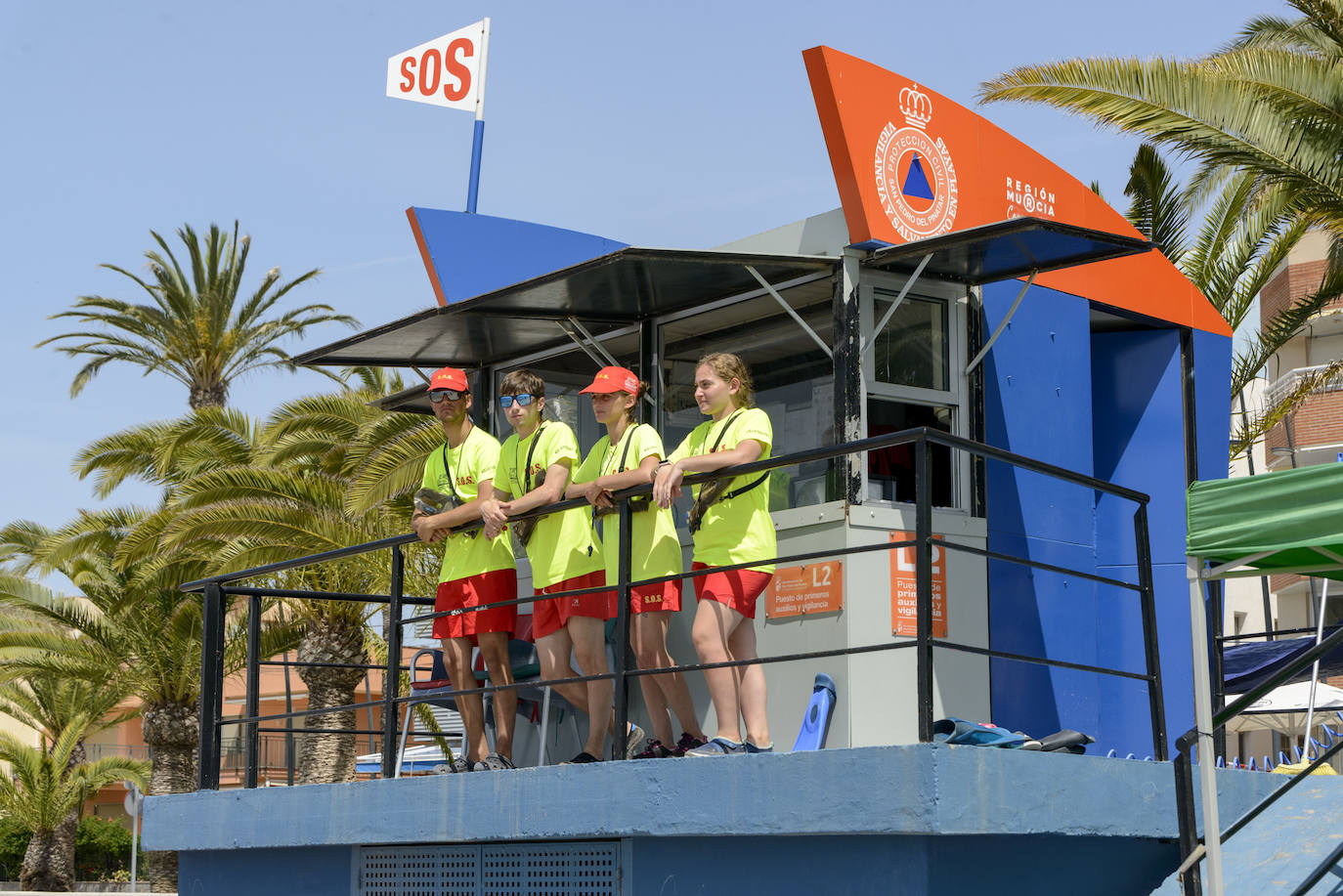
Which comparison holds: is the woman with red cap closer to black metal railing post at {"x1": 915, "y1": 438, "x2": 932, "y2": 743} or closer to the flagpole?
black metal railing post at {"x1": 915, "y1": 438, "x2": 932, "y2": 743}

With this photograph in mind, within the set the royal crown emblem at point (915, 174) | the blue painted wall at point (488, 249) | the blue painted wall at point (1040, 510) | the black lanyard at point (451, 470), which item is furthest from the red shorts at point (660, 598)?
the blue painted wall at point (488, 249)

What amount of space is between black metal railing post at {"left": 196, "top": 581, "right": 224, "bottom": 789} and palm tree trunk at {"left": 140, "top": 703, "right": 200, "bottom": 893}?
55.6 feet

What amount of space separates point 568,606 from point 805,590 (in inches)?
55.7

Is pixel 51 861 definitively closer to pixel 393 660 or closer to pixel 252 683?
pixel 252 683

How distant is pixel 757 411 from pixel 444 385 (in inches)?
70.7

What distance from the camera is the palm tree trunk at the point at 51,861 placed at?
106ft

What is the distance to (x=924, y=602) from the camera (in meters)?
5.48

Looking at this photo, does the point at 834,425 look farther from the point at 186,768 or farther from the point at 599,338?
the point at 186,768

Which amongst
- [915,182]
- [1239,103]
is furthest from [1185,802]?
[1239,103]

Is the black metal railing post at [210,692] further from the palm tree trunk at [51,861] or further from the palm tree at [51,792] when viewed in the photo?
the palm tree trunk at [51,861]

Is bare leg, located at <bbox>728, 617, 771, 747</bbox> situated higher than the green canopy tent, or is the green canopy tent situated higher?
the green canopy tent

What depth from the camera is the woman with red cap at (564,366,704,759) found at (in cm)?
680

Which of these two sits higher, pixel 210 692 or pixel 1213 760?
pixel 210 692

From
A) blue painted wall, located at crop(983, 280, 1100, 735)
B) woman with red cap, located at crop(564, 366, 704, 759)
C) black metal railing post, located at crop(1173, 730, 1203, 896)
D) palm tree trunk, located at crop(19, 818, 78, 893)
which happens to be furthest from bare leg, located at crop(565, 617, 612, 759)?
palm tree trunk, located at crop(19, 818, 78, 893)
